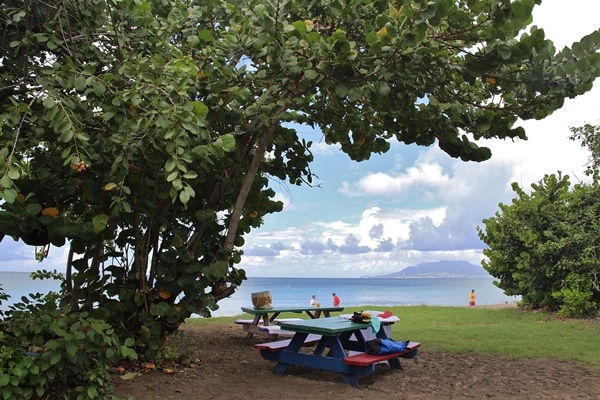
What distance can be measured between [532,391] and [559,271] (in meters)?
8.60

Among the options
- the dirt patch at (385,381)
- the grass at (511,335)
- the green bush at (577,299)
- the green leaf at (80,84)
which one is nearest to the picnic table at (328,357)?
the dirt patch at (385,381)

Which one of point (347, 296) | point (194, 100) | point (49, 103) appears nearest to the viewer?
point (49, 103)

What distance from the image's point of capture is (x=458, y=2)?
439 centimetres

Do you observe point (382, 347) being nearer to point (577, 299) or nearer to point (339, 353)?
point (339, 353)

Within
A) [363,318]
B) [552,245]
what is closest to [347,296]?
[552,245]

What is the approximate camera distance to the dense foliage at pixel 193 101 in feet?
12.0

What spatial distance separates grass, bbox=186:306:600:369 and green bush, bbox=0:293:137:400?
4.80m

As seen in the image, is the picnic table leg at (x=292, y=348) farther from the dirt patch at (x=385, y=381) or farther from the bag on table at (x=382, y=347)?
the bag on table at (x=382, y=347)

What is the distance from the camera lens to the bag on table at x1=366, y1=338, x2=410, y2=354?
5.30 m

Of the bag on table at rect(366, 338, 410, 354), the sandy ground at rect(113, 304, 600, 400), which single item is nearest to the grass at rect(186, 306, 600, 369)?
the sandy ground at rect(113, 304, 600, 400)

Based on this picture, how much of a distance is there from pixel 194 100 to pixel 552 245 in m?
10.3

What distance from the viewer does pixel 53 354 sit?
350 cm

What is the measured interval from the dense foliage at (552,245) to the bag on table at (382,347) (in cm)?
758

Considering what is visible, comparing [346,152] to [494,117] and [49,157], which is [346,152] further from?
[49,157]
